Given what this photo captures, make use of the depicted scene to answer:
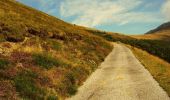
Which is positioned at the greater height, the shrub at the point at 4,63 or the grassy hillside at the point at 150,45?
the shrub at the point at 4,63

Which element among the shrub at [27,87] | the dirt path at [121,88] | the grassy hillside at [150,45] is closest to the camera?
the shrub at [27,87]

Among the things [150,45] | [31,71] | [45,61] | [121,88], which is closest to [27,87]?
[31,71]

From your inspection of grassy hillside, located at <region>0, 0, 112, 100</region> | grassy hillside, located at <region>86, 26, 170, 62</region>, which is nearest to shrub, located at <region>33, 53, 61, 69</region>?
grassy hillside, located at <region>0, 0, 112, 100</region>

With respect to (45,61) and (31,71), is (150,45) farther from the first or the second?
(31,71)

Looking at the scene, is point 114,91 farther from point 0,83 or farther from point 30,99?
point 0,83

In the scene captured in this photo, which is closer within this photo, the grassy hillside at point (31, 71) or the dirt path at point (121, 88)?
the grassy hillside at point (31, 71)

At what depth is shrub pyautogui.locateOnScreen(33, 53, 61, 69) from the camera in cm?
2569

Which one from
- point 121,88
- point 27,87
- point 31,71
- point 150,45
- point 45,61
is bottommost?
point 150,45

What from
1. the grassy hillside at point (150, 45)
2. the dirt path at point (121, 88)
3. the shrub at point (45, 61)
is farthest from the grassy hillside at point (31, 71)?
the grassy hillside at point (150, 45)

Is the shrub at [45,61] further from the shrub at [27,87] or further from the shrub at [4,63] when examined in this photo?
the shrub at [27,87]

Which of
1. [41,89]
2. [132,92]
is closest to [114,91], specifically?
[132,92]

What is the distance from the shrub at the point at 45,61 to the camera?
2569 cm

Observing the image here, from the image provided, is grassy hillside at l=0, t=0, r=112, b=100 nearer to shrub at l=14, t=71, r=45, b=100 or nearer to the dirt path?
shrub at l=14, t=71, r=45, b=100

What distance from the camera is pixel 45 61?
88.3 ft
